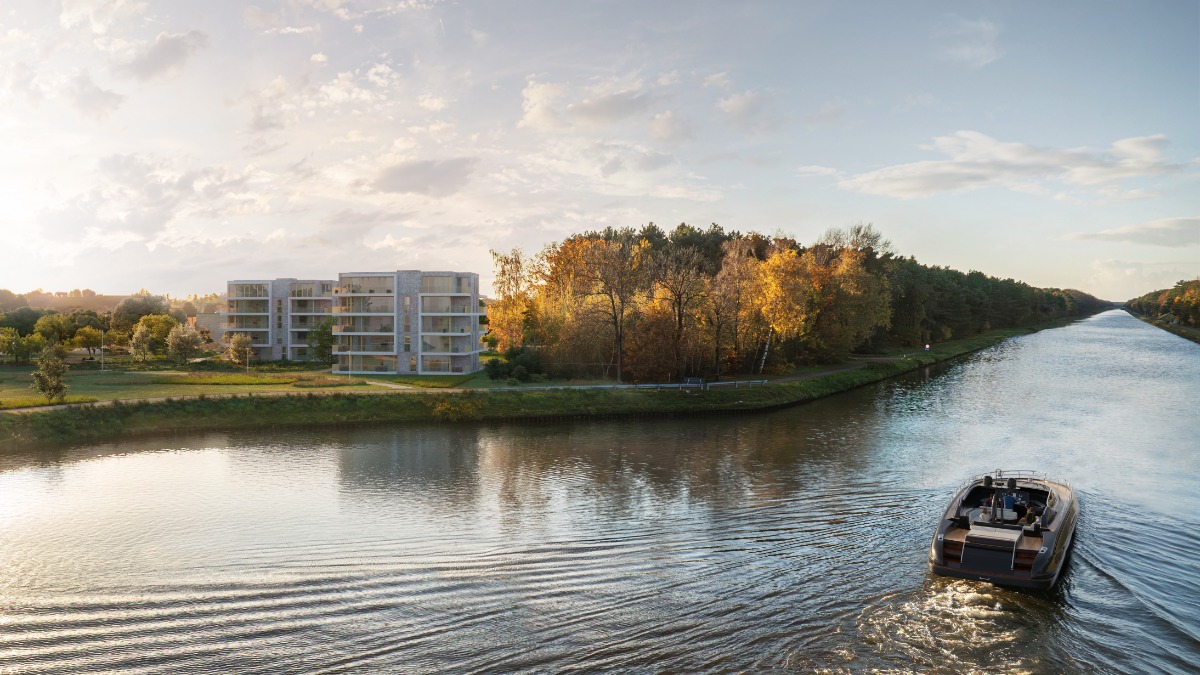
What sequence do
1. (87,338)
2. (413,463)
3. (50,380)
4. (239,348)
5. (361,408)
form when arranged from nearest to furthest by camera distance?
(413,463) < (50,380) < (361,408) < (239,348) < (87,338)

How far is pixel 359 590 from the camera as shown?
19.9 meters

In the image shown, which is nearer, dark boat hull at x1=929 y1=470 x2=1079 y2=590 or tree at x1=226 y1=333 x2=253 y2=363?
dark boat hull at x1=929 y1=470 x2=1079 y2=590

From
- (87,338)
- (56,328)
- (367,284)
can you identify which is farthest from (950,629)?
(56,328)

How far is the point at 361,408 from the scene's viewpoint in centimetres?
5459

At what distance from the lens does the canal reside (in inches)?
661

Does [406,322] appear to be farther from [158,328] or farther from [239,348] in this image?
[158,328]

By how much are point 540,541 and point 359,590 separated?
6387mm

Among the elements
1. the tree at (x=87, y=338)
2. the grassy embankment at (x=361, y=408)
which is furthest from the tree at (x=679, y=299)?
the tree at (x=87, y=338)

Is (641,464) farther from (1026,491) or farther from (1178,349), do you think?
(1178,349)

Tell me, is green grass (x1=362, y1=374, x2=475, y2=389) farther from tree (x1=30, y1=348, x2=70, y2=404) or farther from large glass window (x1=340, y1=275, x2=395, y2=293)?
tree (x1=30, y1=348, x2=70, y2=404)

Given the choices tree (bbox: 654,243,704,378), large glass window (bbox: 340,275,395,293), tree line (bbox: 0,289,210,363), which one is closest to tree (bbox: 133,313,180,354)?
tree line (bbox: 0,289,210,363)

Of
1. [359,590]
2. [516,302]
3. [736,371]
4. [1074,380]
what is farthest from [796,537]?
[516,302]

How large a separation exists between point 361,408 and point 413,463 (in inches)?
689

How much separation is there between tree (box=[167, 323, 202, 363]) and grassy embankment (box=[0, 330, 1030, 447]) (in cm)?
2703
